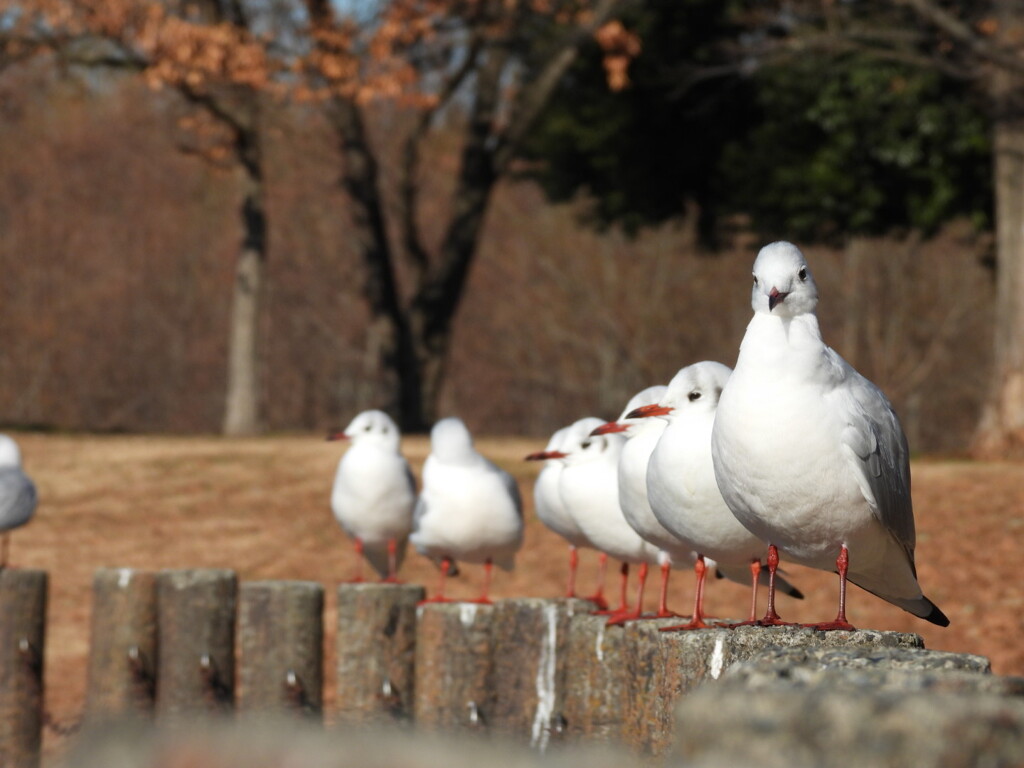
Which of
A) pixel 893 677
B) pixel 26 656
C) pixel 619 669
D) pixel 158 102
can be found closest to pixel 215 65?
pixel 26 656

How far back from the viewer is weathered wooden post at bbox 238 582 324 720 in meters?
7.98

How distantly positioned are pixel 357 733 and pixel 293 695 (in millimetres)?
6688

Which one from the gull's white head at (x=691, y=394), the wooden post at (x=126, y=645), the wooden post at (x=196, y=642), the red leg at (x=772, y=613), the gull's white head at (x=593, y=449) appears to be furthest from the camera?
the wooden post at (x=126, y=645)

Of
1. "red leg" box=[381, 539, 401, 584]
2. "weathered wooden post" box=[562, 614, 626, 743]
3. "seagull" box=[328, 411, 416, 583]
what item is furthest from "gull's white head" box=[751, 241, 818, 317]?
"red leg" box=[381, 539, 401, 584]

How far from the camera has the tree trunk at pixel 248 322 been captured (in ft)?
74.2

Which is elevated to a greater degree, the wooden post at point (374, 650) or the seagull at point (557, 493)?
the seagull at point (557, 493)

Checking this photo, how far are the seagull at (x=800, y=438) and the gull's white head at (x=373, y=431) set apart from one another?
4.68m

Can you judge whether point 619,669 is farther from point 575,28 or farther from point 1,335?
point 1,335

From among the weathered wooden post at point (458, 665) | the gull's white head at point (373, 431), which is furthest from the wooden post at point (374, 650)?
the gull's white head at point (373, 431)

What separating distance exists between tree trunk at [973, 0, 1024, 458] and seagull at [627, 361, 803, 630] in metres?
11.8

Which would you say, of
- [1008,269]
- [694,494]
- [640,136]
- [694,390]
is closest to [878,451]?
[694,494]

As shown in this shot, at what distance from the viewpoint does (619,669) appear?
6113mm

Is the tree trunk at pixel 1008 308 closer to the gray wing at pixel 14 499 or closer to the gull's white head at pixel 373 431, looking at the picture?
the gull's white head at pixel 373 431

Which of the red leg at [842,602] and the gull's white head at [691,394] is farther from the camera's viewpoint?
the gull's white head at [691,394]
